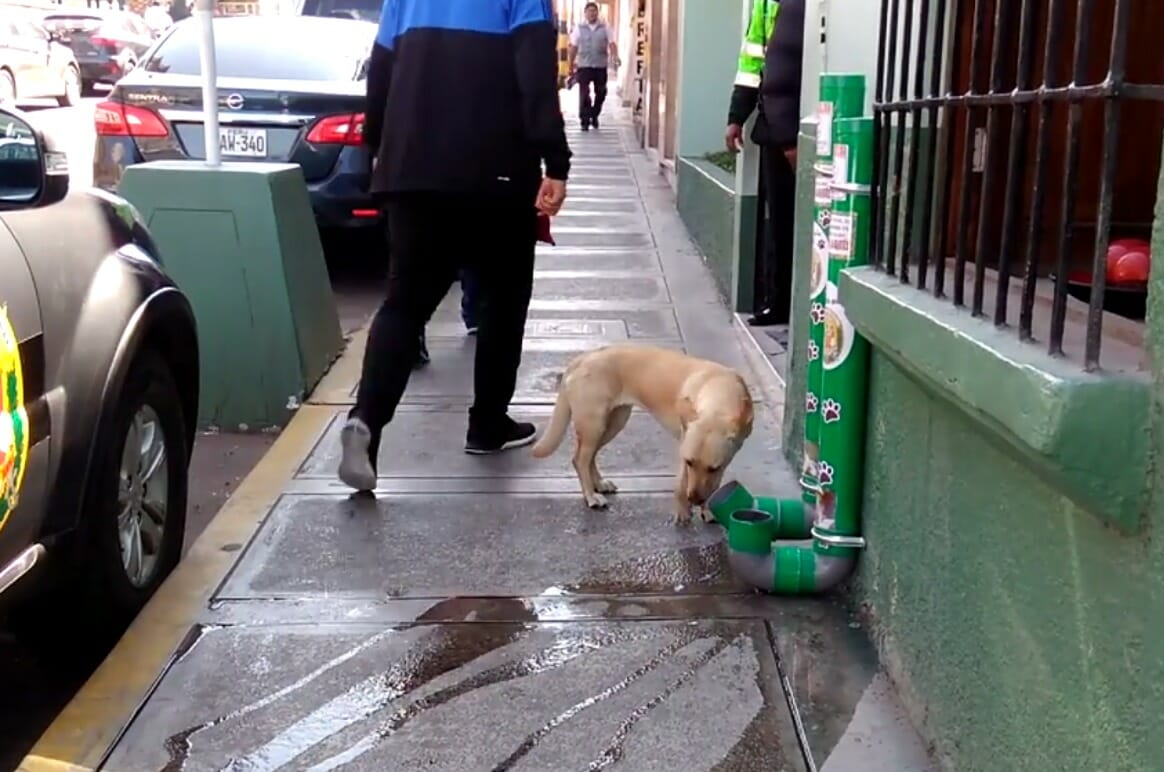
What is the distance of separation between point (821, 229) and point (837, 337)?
0.42 metres

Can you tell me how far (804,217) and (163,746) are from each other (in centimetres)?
276

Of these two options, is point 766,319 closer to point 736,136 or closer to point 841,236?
point 736,136

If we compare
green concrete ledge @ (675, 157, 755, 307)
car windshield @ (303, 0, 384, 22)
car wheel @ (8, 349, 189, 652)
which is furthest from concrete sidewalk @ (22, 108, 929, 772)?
car windshield @ (303, 0, 384, 22)

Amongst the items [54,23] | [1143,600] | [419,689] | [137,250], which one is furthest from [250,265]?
[54,23]

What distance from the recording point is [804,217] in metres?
4.49

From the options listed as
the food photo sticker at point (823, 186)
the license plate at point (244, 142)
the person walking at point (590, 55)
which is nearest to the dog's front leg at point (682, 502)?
the food photo sticker at point (823, 186)

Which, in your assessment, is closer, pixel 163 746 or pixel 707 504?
pixel 163 746

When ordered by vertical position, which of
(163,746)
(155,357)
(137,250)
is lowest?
(163,746)

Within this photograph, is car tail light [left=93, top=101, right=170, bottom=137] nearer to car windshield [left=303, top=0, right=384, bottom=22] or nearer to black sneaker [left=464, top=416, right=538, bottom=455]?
black sneaker [left=464, top=416, right=538, bottom=455]

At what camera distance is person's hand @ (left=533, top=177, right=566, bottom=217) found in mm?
4488

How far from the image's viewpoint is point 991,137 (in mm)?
2451

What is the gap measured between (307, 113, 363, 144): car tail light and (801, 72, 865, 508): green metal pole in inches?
183

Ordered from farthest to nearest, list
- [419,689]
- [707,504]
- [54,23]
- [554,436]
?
1. [54,23]
2. [554,436]
3. [707,504]
4. [419,689]

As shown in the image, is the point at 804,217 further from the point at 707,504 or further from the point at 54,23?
the point at 54,23
